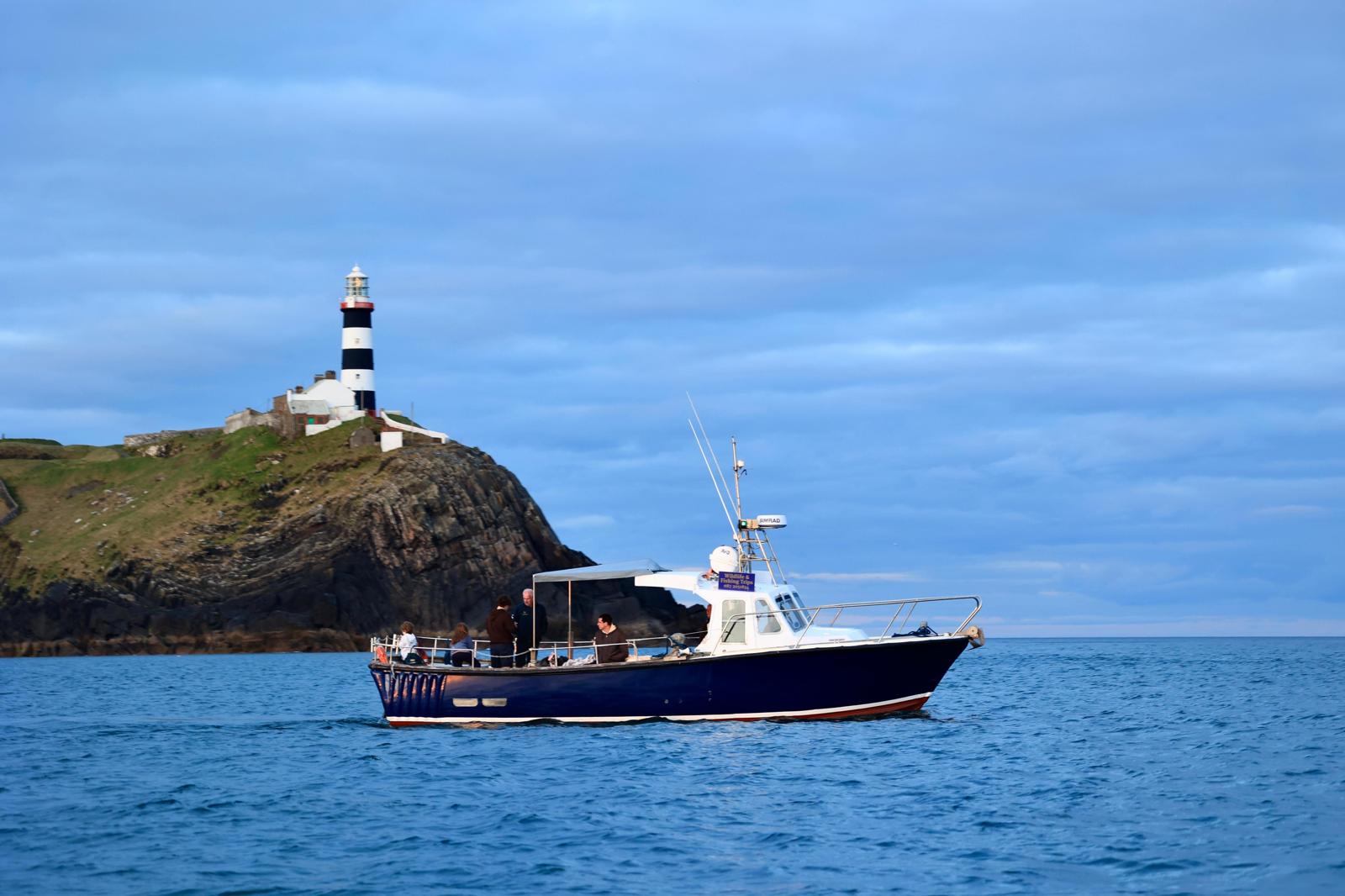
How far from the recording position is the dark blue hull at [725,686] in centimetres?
2766

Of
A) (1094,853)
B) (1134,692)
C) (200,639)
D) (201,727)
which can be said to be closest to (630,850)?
(1094,853)

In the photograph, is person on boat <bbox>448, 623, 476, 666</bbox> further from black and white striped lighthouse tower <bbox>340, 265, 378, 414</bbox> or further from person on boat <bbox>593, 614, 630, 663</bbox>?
black and white striped lighthouse tower <bbox>340, 265, 378, 414</bbox>

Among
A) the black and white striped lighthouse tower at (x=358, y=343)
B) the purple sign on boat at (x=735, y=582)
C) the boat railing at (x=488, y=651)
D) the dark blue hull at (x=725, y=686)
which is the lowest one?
the dark blue hull at (x=725, y=686)

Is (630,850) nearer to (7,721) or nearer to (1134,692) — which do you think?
(7,721)

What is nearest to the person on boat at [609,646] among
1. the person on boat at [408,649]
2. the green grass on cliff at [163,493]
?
the person on boat at [408,649]

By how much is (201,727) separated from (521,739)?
36.6 ft

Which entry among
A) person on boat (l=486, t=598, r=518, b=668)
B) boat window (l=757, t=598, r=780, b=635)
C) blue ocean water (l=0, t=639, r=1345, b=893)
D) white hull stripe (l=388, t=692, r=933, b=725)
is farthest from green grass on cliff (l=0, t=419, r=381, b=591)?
boat window (l=757, t=598, r=780, b=635)

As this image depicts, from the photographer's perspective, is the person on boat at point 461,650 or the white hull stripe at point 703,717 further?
the person on boat at point 461,650

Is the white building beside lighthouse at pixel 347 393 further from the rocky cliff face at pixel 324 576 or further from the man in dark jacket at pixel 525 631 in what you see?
the man in dark jacket at pixel 525 631

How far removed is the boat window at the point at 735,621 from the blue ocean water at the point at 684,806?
1326 mm

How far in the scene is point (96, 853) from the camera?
1758cm

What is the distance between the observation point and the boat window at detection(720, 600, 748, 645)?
93.4 feet

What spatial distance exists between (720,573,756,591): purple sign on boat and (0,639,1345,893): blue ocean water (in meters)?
2.14

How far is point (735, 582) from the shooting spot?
28672 mm
